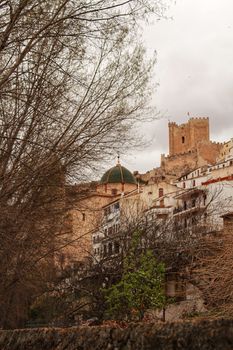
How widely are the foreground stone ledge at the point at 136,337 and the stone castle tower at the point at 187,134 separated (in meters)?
136

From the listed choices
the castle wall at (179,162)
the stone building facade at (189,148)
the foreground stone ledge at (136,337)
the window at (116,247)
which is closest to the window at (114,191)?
the window at (116,247)

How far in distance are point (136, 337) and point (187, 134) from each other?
143 m

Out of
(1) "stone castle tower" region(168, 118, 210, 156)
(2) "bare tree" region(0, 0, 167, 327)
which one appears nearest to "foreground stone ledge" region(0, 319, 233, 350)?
(2) "bare tree" region(0, 0, 167, 327)

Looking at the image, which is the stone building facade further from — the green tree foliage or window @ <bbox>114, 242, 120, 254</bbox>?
the green tree foliage

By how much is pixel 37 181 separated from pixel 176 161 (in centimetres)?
11709

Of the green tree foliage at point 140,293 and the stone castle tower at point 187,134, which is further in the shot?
the stone castle tower at point 187,134

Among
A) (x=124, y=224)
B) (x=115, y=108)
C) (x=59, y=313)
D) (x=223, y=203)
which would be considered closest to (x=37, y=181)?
(x=115, y=108)

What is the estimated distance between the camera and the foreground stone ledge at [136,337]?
12.4ft

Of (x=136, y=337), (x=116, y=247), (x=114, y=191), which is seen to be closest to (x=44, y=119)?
(x=136, y=337)

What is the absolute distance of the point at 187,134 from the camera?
479ft

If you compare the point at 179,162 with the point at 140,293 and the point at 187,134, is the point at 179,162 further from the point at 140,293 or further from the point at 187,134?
the point at 140,293

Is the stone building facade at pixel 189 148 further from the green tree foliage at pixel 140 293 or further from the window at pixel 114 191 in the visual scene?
the green tree foliage at pixel 140 293

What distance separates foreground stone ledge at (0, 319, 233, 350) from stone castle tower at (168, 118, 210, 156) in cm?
13623

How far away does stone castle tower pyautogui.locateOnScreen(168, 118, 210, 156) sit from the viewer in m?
143
